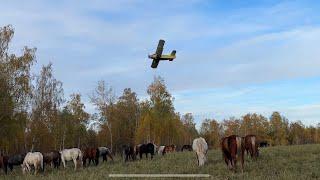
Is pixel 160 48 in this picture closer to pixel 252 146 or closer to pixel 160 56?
pixel 160 56

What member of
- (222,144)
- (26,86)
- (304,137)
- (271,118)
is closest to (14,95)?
(26,86)

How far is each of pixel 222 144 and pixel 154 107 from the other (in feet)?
165

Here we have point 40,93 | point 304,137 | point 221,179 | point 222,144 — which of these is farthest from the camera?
point 304,137

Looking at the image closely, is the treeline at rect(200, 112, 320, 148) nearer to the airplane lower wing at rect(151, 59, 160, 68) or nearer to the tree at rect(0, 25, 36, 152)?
the tree at rect(0, 25, 36, 152)

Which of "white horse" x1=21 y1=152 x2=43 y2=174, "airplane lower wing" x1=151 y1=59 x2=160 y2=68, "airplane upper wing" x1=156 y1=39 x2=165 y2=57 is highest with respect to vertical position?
"airplane upper wing" x1=156 y1=39 x2=165 y2=57

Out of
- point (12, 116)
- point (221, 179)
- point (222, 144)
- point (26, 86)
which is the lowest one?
point (221, 179)

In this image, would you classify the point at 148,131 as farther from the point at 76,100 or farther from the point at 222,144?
the point at 222,144

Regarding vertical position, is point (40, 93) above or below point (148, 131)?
above

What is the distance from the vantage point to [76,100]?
7469cm

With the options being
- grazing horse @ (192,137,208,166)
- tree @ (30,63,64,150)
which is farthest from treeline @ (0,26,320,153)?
grazing horse @ (192,137,208,166)

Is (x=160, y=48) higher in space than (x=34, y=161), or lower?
higher

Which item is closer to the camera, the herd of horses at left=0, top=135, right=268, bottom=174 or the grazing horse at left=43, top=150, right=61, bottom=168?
the herd of horses at left=0, top=135, right=268, bottom=174

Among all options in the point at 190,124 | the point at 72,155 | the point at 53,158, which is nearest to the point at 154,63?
the point at 72,155

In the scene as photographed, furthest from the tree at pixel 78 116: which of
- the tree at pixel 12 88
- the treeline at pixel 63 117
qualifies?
the tree at pixel 12 88
